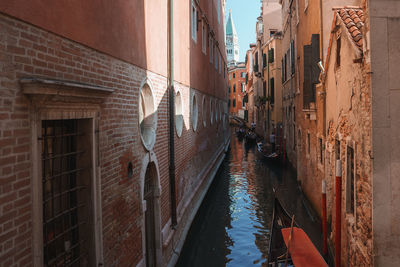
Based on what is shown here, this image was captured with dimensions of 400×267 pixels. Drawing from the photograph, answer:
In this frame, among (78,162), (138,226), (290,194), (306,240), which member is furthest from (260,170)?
(78,162)

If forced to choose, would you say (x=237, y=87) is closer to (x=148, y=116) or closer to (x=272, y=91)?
(x=272, y=91)

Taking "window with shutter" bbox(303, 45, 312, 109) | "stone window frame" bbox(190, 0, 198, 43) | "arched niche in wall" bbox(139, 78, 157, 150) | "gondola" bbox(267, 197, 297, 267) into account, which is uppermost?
"stone window frame" bbox(190, 0, 198, 43)

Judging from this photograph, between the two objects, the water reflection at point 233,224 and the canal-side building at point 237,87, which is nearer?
the water reflection at point 233,224

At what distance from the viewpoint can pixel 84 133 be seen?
Result: 3.59m

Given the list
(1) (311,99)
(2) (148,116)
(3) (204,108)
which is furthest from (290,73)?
(2) (148,116)

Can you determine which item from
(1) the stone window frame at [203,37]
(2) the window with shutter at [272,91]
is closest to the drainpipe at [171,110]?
(1) the stone window frame at [203,37]

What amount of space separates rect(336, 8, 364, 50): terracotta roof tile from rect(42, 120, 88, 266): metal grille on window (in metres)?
3.70

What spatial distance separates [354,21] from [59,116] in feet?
15.7

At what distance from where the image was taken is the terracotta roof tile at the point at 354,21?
183 inches

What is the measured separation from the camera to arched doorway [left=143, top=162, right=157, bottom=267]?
6.01 meters

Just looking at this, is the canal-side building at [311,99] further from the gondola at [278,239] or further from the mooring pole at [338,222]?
the mooring pole at [338,222]

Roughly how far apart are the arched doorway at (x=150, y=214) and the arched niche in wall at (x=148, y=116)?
46 centimetres

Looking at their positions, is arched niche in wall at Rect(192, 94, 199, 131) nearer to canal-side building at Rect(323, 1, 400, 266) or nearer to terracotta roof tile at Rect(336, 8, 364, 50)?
terracotta roof tile at Rect(336, 8, 364, 50)

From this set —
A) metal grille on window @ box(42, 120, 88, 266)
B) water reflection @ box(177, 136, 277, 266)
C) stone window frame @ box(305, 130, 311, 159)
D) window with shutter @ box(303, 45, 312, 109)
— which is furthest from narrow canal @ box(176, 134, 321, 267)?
metal grille on window @ box(42, 120, 88, 266)
